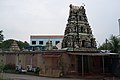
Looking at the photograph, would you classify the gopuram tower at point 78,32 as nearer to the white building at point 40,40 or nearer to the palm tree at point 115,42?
the palm tree at point 115,42

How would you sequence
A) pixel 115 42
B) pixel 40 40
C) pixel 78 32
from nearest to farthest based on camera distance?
pixel 115 42 < pixel 78 32 < pixel 40 40

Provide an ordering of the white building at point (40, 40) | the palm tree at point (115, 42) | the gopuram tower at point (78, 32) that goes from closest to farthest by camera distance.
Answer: the palm tree at point (115, 42) < the gopuram tower at point (78, 32) < the white building at point (40, 40)

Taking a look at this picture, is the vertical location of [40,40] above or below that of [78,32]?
above

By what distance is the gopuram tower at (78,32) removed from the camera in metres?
40.5

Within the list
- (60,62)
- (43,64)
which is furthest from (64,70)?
(43,64)

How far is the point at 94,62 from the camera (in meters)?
35.9

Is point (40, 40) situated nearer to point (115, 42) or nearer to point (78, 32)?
point (78, 32)

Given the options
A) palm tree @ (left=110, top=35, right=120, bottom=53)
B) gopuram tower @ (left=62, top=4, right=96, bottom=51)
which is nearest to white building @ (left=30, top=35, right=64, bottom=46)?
gopuram tower @ (left=62, top=4, right=96, bottom=51)

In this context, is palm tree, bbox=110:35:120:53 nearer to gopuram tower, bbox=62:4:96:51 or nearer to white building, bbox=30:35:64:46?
gopuram tower, bbox=62:4:96:51

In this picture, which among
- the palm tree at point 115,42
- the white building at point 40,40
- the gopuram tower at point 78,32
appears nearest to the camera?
the palm tree at point 115,42

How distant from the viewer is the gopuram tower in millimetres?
40469

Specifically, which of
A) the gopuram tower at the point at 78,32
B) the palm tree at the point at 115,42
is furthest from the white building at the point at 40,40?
the palm tree at the point at 115,42

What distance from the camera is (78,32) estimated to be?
4075 centimetres

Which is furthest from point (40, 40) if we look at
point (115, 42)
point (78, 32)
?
point (115, 42)
